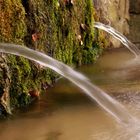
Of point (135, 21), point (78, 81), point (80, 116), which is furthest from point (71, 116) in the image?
point (135, 21)

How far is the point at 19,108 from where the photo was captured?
4543mm

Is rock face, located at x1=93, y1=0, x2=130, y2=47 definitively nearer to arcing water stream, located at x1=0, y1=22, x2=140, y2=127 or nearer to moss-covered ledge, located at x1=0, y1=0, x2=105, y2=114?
moss-covered ledge, located at x1=0, y1=0, x2=105, y2=114

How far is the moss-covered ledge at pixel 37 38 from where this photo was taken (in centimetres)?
452

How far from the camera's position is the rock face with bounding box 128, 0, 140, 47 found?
35.4 feet

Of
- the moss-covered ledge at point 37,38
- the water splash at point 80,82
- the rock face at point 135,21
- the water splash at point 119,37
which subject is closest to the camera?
the water splash at point 80,82

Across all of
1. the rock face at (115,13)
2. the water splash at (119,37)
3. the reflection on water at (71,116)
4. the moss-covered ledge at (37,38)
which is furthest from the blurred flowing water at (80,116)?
the rock face at (115,13)

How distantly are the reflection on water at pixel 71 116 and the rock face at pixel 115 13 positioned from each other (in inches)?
137

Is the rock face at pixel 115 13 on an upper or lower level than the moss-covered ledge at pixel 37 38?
upper

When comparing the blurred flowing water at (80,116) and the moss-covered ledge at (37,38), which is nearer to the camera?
the blurred flowing water at (80,116)

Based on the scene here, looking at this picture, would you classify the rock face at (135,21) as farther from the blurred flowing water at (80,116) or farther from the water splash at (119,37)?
the blurred flowing water at (80,116)

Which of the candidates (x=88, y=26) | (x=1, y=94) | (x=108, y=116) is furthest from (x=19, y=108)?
(x=88, y=26)

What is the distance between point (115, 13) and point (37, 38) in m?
5.24

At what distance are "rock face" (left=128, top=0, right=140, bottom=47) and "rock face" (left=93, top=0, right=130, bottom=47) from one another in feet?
0.49

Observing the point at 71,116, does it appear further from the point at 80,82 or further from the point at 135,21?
the point at 135,21
